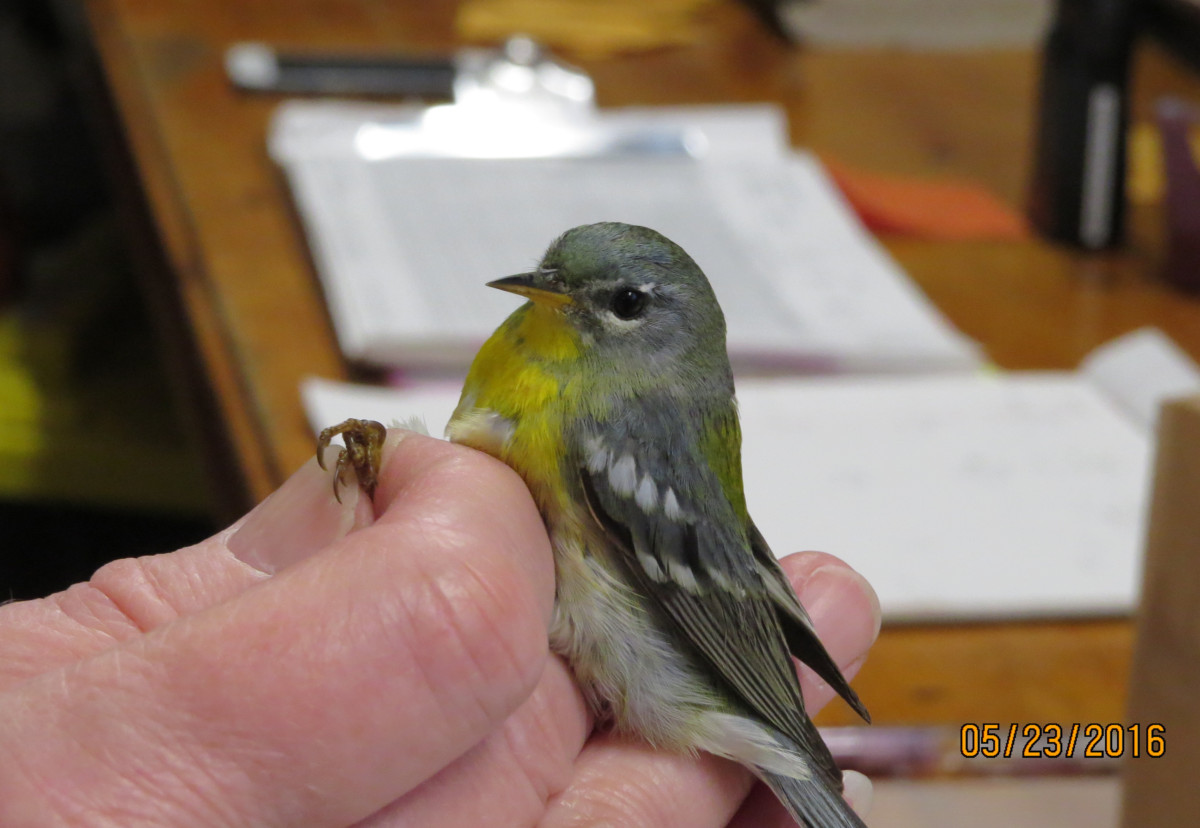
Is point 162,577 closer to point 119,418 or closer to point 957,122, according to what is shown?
point 119,418

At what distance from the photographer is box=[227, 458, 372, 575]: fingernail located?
71 cm

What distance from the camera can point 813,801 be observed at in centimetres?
79

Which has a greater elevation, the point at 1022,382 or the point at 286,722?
the point at 286,722

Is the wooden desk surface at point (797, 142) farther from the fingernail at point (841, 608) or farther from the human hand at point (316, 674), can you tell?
the human hand at point (316, 674)

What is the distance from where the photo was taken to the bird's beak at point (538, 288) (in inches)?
31.8

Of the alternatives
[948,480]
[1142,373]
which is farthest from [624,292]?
[1142,373]

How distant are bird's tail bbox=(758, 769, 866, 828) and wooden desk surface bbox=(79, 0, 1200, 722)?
0.75 ft

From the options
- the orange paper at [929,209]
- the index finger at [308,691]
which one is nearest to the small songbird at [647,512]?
the index finger at [308,691]

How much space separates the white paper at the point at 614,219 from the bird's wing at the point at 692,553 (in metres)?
0.66

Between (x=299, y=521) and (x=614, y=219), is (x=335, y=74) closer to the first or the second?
(x=614, y=219)

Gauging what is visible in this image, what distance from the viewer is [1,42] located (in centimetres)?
249

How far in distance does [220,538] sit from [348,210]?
3.34 feet

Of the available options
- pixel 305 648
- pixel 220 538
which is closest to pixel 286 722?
pixel 305 648

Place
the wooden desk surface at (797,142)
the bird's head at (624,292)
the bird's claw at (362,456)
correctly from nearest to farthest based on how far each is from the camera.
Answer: the bird's claw at (362,456) → the bird's head at (624,292) → the wooden desk surface at (797,142)
